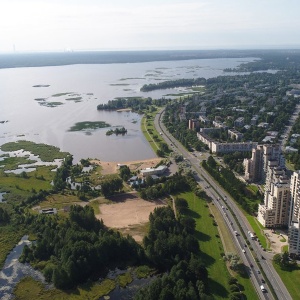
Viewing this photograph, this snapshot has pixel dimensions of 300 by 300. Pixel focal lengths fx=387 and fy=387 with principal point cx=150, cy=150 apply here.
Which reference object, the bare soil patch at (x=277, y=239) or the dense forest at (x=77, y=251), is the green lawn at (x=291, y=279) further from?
the dense forest at (x=77, y=251)

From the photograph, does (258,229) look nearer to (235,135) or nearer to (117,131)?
(235,135)

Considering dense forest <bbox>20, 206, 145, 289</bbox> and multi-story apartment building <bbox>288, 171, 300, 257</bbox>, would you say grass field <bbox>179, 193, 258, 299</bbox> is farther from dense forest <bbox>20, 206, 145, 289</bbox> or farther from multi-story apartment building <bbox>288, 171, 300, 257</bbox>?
dense forest <bbox>20, 206, 145, 289</bbox>

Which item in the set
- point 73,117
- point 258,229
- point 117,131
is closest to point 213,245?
point 258,229

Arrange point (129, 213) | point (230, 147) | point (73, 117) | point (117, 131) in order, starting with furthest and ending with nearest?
1. point (73, 117)
2. point (117, 131)
3. point (230, 147)
4. point (129, 213)

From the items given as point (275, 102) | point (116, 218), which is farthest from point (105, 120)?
point (116, 218)

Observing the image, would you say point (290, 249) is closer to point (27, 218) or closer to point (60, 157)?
point (27, 218)

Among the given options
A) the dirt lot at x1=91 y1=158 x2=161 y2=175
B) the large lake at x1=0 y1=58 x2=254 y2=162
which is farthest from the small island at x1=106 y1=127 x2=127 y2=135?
the dirt lot at x1=91 y1=158 x2=161 y2=175
